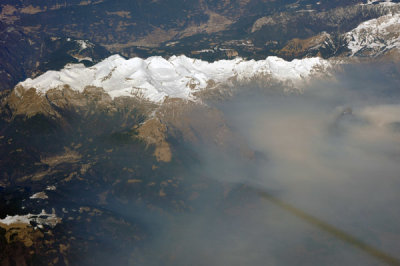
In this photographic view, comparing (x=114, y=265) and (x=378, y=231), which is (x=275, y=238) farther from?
(x=114, y=265)

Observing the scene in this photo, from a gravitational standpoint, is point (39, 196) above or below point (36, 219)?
below

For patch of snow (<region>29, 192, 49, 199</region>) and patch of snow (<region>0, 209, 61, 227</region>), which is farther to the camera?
patch of snow (<region>29, 192, 49, 199</region>)

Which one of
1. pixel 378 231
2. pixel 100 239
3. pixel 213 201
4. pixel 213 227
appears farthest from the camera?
pixel 213 201

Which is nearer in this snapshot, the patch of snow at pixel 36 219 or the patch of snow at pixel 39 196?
the patch of snow at pixel 36 219

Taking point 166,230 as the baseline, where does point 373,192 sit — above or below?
above

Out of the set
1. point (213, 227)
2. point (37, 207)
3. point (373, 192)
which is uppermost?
point (37, 207)

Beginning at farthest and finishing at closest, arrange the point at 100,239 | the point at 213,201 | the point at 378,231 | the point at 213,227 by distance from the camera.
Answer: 1. the point at 213,201
2. the point at 213,227
3. the point at 100,239
4. the point at 378,231

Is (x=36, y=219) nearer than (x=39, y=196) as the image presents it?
Yes

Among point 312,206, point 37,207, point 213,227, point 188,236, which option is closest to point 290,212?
point 312,206
